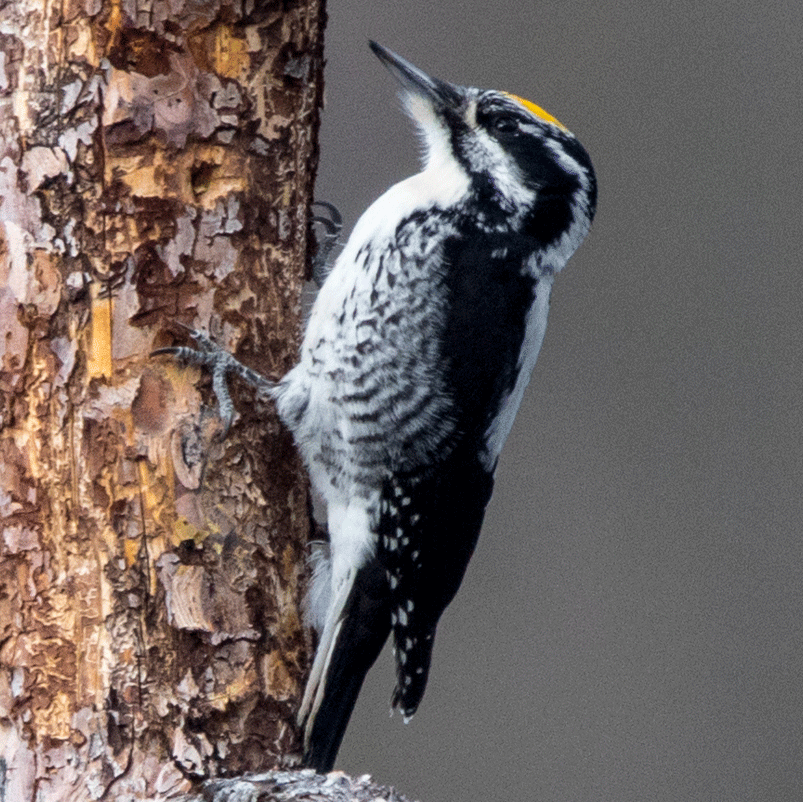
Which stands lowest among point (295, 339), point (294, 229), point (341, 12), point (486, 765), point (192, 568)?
point (486, 765)

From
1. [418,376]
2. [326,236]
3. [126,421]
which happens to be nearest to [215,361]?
[126,421]

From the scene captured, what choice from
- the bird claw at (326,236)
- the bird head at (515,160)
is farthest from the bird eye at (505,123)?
the bird claw at (326,236)

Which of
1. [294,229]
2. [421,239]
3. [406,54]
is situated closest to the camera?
[294,229]

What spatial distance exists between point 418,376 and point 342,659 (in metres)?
0.62

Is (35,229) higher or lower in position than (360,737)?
higher

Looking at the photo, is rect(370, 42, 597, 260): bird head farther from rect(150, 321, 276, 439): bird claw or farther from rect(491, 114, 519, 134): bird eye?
rect(150, 321, 276, 439): bird claw

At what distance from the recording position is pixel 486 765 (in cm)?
417

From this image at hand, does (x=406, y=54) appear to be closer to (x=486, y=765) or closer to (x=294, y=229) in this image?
(x=294, y=229)

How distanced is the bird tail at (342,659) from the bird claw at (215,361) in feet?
1.58

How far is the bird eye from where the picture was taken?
2.87 meters

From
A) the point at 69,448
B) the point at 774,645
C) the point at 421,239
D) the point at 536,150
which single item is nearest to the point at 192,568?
the point at 69,448

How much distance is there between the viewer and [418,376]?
2.72 m

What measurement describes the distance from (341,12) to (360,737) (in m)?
2.58

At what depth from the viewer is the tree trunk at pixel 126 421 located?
2.26 m
